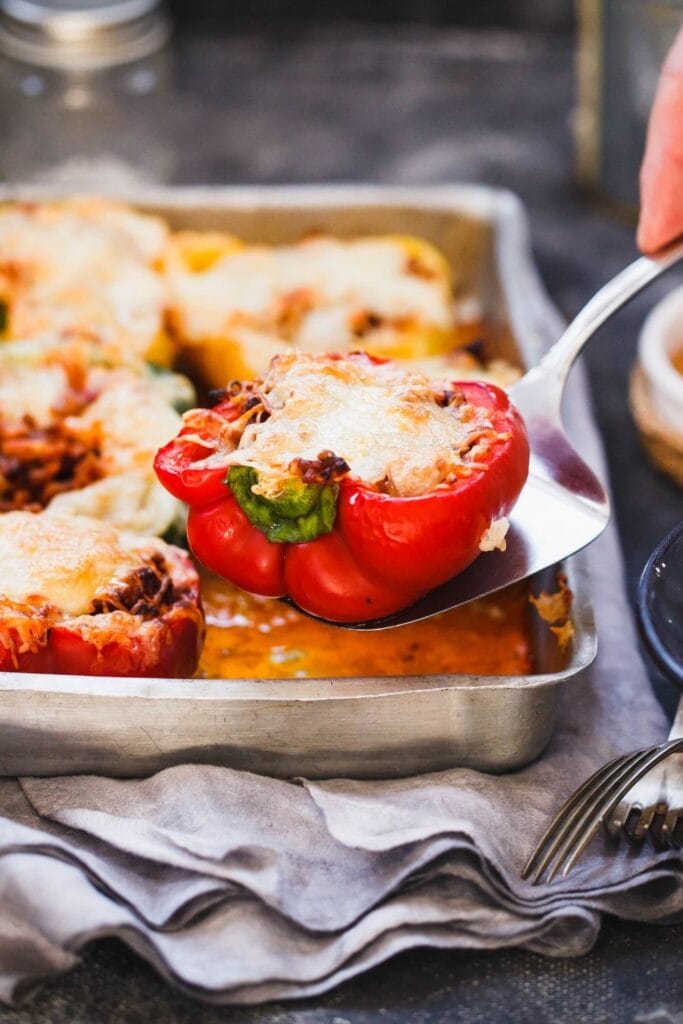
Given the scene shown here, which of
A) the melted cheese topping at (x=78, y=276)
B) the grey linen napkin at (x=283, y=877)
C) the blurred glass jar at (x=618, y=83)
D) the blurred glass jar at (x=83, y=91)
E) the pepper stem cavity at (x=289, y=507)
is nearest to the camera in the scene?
the grey linen napkin at (x=283, y=877)

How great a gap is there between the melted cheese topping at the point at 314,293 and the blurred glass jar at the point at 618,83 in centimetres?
90

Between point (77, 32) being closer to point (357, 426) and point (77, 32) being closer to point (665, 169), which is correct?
point (665, 169)

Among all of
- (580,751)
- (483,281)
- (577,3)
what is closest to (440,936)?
(580,751)

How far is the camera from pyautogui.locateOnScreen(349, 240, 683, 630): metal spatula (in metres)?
1.93

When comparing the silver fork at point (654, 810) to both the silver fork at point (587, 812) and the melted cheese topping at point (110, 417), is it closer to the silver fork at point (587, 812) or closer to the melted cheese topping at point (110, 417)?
the silver fork at point (587, 812)

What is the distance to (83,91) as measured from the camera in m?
3.61

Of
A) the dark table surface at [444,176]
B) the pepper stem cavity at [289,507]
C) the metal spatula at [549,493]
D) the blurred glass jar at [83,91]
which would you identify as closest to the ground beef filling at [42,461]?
the pepper stem cavity at [289,507]

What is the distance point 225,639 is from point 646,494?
106 centimetres

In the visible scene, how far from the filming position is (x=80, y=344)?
8.33 feet

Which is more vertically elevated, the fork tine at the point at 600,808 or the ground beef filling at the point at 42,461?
the ground beef filling at the point at 42,461

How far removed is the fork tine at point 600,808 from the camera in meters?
1.77

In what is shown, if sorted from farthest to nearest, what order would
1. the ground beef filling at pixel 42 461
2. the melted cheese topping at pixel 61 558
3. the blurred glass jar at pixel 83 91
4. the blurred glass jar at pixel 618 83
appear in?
1. the blurred glass jar at pixel 83 91
2. the blurred glass jar at pixel 618 83
3. the ground beef filling at pixel 42 461
4. the melted cheese topping at pixel 61 558

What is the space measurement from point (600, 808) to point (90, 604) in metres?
0.81

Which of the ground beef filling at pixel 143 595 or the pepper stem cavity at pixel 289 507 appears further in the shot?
the ground beef filling at pixel 143 595
